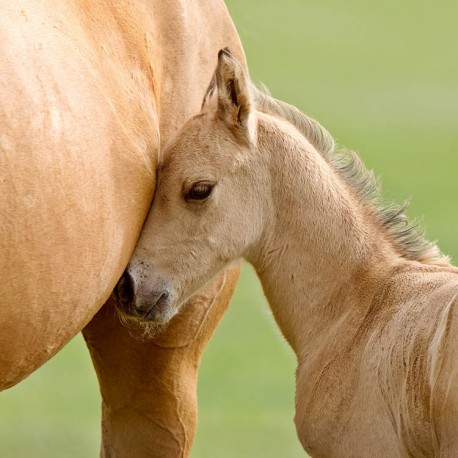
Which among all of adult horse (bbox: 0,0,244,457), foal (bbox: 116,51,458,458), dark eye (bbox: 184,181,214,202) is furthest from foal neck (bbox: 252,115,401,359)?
adult horse (bbox: 0,0,244,457)

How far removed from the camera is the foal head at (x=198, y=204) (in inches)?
140

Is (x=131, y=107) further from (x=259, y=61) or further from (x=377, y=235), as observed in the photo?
(x=259, y=61)

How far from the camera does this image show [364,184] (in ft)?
12.3

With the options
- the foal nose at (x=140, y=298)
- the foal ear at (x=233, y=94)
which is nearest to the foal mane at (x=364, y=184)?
the foal ear at (x=233, y=94)

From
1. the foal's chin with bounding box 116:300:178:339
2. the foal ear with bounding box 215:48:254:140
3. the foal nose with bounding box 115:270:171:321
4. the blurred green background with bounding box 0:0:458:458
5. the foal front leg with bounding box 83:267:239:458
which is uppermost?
the foal ear with bounding box 215:48:254:140

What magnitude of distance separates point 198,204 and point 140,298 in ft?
1.11

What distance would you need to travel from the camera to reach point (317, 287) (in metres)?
3.68

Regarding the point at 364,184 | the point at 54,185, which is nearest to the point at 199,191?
the point at 364,184

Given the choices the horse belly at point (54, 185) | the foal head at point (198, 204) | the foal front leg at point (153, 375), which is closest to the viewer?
the horse belly at point (54, 185)

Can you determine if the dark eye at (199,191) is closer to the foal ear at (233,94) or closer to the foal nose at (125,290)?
the foal ear at (233,94)

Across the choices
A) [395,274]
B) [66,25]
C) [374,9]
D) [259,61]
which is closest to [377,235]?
[395,274]

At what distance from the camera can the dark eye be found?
11.7 ft

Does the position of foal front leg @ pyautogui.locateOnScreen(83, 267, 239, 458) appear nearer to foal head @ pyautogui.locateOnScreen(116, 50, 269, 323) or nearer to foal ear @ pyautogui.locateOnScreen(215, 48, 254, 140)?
foal head @ pyautogui.locateOnScreen(116, 50, 269, 323)

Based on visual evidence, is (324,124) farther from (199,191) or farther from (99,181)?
(99,181)
